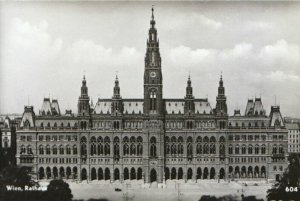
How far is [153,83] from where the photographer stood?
4950cm

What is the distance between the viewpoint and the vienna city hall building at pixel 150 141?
50125mm

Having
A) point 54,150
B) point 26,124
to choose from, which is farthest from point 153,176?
point 26,124

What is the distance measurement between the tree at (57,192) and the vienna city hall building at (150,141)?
1054 cm

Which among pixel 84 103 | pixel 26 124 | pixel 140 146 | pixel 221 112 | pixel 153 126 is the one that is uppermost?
pixel 84 103

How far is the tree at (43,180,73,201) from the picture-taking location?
37688 mm

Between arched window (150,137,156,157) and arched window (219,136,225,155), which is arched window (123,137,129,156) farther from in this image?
arched window (219,136,225,155)

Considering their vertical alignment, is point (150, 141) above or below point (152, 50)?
below

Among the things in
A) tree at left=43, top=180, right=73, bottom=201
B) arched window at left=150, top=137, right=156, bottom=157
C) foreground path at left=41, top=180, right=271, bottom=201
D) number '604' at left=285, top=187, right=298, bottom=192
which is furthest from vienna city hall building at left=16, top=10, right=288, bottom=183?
number '604' at left=285, top=187, right=298, bottom=192

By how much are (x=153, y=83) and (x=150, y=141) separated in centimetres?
498

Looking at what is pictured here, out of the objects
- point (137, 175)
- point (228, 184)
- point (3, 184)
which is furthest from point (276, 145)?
point (3, 184)

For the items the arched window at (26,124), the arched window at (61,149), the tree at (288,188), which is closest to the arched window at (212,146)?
the tree at (288,188)

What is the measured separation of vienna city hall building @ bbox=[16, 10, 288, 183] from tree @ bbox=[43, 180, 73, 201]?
10.5 m

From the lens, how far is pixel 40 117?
5169 centimetres

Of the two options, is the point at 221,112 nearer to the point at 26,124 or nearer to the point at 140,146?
the point at 140,146
